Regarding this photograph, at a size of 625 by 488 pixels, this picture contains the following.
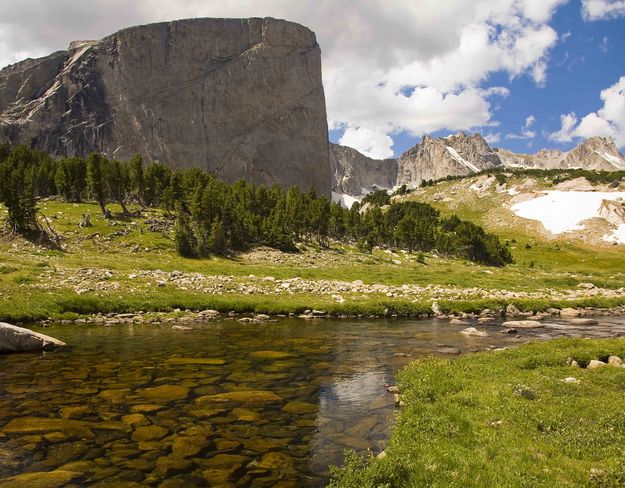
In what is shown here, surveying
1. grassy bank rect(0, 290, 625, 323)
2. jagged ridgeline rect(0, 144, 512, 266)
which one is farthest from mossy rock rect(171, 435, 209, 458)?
jagged ridgeline rect(0, 144, 512, 266)

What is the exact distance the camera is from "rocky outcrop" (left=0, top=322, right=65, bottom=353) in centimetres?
2286

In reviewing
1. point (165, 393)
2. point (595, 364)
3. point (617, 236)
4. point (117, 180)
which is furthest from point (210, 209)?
point (617, 236)

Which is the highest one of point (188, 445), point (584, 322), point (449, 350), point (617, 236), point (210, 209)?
point (210, 209)

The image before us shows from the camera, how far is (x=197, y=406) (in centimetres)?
1608

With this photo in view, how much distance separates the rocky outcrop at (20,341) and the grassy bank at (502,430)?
19050mm

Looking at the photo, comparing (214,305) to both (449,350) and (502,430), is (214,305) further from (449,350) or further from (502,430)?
(502,430)

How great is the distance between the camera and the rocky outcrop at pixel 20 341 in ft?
75.0

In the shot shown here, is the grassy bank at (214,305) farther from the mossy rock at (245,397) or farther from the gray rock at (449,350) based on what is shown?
the mossy rock at (245,397)

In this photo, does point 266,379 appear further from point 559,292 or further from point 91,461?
point 559,292

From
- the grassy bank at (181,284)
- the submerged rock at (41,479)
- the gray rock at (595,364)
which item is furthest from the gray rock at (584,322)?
the submerged rock at (41,479)

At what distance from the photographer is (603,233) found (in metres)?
169

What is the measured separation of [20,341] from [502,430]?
2341 cm

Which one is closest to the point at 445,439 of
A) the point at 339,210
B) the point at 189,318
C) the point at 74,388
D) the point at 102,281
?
the point at 74,388

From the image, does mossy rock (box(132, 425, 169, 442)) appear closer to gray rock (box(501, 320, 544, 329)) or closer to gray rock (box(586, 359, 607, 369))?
gray rock (box(586, 359, 607, 369))
